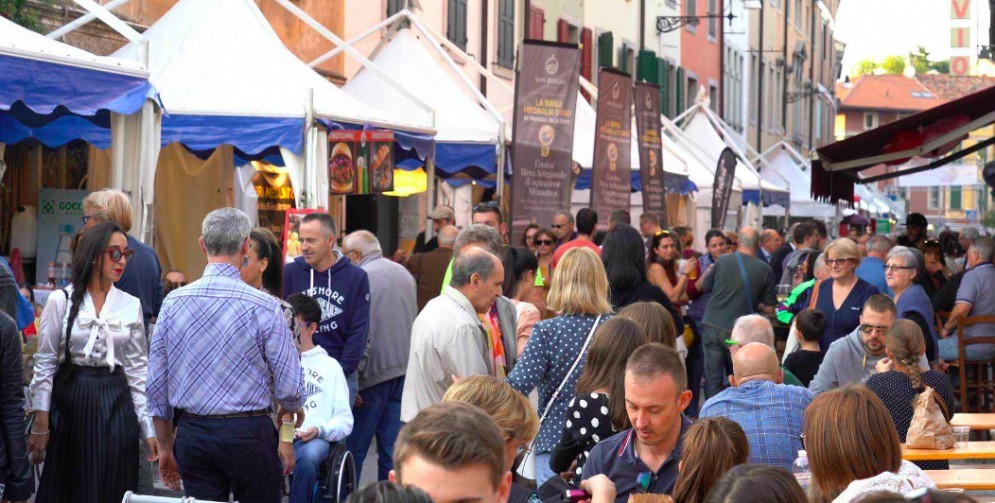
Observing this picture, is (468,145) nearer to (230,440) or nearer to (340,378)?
(340,378)

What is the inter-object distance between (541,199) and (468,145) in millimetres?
2307

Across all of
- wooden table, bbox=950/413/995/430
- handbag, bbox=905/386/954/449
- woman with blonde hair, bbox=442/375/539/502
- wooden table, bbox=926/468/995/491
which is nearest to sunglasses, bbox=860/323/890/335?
wooden table, bbox=950/413/995/430

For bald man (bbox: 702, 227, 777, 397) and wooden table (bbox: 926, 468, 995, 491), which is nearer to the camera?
wooden table (bbox: 926, 468, 995, 491)

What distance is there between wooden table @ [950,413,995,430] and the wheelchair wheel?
135 inches

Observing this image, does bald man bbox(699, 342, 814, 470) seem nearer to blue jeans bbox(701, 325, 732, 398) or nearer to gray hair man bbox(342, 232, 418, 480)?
gray hair man bbox(342, 232, 418, 480)

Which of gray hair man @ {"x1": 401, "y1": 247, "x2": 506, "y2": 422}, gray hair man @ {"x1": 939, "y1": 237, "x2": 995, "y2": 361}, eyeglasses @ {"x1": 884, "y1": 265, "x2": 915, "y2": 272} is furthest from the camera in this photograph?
gray hair man @ {"x1": 939, "y1": 237, "x2": 995, "y2": 361}

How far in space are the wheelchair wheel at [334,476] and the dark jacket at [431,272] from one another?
3312 millimetres

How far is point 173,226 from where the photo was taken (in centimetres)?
1410

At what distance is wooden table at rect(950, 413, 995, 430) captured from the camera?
28.0 ft

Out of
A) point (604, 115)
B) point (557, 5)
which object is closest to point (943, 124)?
point (604, 115)

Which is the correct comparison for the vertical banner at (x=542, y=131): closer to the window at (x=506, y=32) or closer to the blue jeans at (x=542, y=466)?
the blue jeans at (x=542, y=466)

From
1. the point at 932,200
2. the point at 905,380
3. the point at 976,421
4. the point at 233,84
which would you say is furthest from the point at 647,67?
the point at 932,200

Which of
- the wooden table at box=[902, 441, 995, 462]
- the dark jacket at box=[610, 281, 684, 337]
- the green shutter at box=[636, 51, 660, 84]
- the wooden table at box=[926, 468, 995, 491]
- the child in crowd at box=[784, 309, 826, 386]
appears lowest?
the wooden table at box=[926, 468, 995, 491]

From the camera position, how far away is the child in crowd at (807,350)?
959 centimetres
